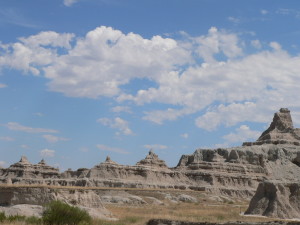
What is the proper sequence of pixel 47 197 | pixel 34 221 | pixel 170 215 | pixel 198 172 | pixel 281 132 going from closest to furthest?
pixel 34 221 < pixel 47 197 < pixel 170 215 < pixel 198 172 < pixel 281 132

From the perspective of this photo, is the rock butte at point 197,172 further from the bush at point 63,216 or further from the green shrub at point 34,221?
the green shrub at point 34,221

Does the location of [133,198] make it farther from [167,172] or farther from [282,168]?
[282,168]

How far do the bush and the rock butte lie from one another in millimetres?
55795

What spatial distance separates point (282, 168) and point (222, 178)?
58.9ft

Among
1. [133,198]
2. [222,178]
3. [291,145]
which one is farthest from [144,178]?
[291,145]

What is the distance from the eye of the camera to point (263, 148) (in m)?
106

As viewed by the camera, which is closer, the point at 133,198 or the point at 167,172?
the point at 133,198

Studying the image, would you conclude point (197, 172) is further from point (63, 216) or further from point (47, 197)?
point (63, 216)

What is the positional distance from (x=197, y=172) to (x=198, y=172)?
193 millimetres

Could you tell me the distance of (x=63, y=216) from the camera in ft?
69.9

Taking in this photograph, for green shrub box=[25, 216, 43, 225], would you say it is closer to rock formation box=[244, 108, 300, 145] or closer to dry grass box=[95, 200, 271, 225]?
dry grass box=[95, 200, 271, 225]

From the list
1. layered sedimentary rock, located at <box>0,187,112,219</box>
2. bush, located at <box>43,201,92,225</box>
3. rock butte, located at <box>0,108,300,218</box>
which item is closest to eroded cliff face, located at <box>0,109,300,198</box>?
rock butte, located at <box>0,108,300,218</box>

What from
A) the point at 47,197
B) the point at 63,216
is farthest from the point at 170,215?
the point at 63,216

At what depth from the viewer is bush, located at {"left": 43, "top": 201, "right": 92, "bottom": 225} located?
68.6 feet
